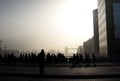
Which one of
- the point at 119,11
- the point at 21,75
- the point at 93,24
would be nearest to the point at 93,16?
the point at 93,24

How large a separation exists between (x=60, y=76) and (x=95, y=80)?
369 cm

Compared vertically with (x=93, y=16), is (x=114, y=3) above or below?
below

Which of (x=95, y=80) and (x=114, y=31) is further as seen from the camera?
(x=114, y=31)

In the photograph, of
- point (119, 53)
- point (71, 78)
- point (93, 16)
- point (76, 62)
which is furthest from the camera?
point (93, 16)

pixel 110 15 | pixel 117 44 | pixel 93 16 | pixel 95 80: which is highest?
pixel 93 16

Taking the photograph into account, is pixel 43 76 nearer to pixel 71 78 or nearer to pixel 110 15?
pixel 71 78

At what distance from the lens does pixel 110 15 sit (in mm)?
89875

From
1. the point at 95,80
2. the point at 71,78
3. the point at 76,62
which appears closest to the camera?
the point at 95,80

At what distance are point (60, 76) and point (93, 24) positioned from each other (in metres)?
167

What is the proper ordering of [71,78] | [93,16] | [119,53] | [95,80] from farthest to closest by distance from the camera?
[93,16] → [119,53] → [71,78] → [95,80]

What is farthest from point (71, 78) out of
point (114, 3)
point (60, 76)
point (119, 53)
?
point (114, 3)

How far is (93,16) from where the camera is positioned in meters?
185

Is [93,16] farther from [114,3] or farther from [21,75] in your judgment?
[21,75]

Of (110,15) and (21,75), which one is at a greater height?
(110,15)
